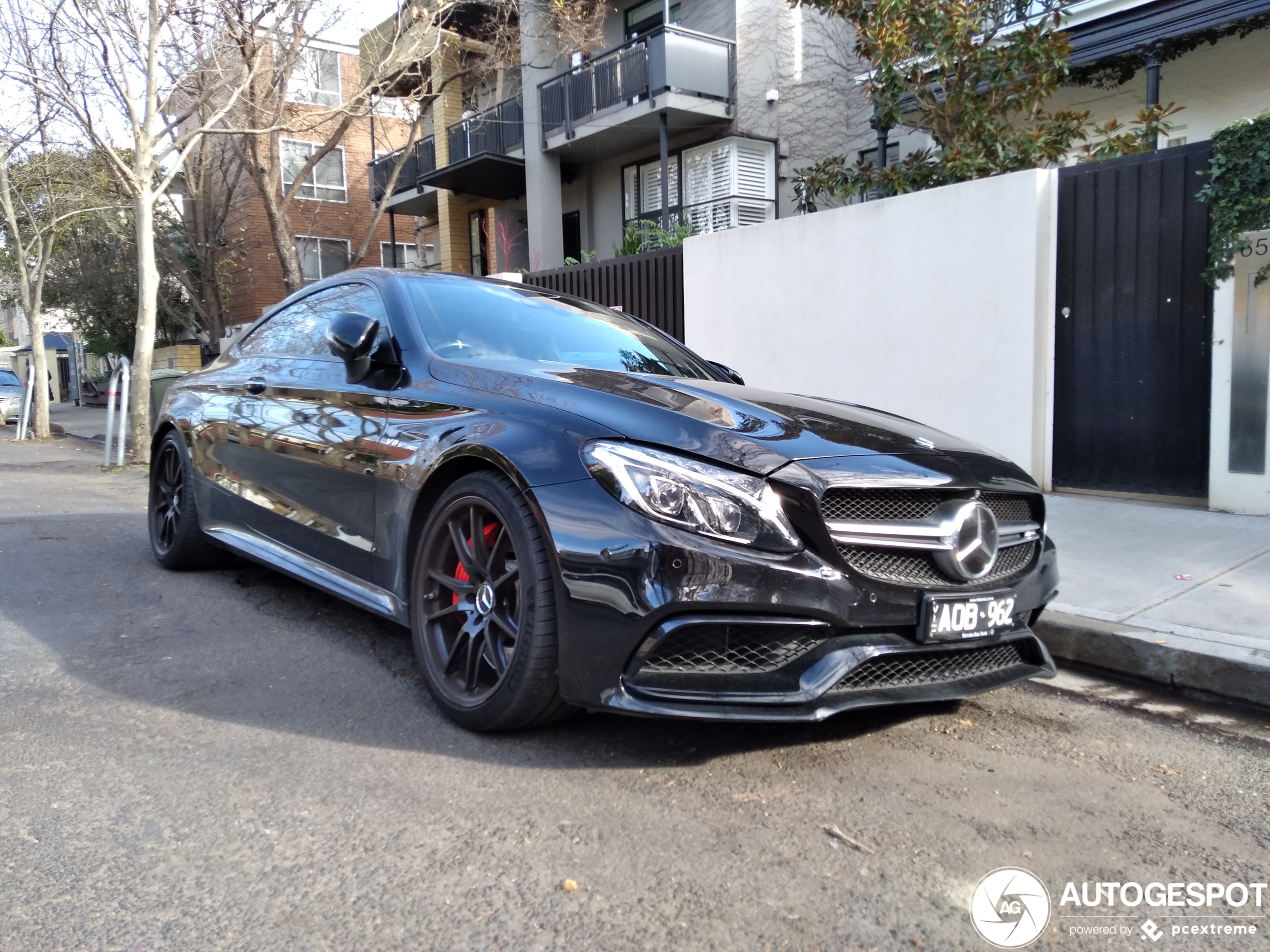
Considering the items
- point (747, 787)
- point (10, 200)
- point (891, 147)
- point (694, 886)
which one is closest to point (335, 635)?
point (747, 787)

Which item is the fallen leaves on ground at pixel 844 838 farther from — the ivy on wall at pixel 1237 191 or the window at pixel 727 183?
the window at pixel 727 183

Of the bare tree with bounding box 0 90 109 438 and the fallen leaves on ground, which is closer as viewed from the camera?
the fallen leaves on ground

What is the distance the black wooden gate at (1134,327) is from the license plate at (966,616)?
461 cm

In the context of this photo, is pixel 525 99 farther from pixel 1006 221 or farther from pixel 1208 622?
pixel 1208 622

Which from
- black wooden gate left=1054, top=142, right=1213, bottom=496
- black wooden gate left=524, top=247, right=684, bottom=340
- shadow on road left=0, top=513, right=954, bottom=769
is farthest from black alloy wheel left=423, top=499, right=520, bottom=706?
black wooden gate left=524, top=247, right=684, bottom=340

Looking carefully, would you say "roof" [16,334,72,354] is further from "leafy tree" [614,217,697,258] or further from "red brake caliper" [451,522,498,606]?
"red brake caliper" [451,522,498,606]

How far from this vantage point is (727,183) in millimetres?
16766

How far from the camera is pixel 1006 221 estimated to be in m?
7.42

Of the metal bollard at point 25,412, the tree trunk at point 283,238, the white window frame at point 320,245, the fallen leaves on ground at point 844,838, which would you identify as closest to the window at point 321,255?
the white window frame at point 320,245

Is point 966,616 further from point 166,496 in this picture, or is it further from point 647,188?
point 647,188

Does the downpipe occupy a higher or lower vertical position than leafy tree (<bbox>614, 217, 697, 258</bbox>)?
lower

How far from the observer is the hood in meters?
2.76

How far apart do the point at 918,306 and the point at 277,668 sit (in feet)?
19.7

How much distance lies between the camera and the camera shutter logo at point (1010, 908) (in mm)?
2082
